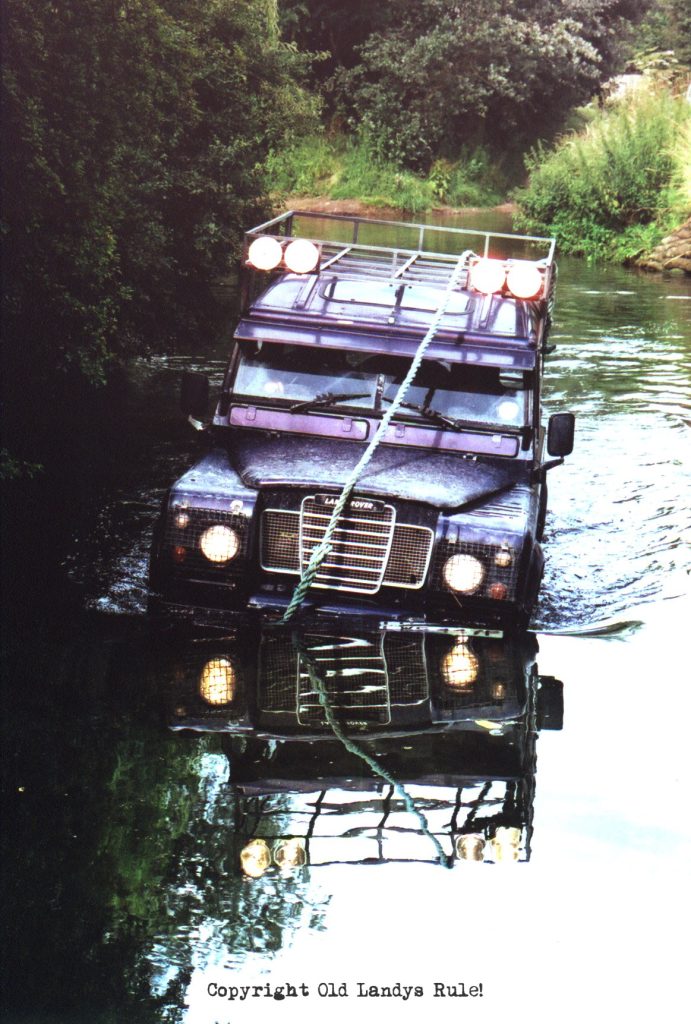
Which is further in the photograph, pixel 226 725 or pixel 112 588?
pixel 112 588

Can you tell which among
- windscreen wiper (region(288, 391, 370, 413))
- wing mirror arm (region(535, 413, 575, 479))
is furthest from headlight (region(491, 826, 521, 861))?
windscreen wiper (region(288, 391, 370, 413))

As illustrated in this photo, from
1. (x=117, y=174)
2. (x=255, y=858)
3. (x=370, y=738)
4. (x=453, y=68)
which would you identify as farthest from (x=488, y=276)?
(x=453, y=68)

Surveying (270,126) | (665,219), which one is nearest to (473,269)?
(270,126)

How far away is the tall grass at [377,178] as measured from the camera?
4428cm

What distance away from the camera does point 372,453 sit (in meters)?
9.27

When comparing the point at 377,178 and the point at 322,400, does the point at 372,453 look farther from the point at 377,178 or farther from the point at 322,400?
the point at 377,178

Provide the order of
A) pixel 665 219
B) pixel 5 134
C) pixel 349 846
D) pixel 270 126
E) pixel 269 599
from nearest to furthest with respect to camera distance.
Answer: pixel 349 846, pixel 269 599, pixel 5 134, pixel 270 126, pixel 665 219

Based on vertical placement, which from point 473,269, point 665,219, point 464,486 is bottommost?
point 665,219

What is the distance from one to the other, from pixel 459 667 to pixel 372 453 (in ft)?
4.74

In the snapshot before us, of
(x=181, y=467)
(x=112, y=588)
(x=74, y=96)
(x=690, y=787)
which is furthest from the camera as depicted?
(x=181, y=467)

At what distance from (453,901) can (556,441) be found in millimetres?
4138

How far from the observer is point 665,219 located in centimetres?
3316

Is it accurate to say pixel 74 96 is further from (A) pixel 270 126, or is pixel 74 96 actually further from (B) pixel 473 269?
(A) pixel 270 126

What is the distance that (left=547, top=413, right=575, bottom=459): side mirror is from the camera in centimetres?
942
